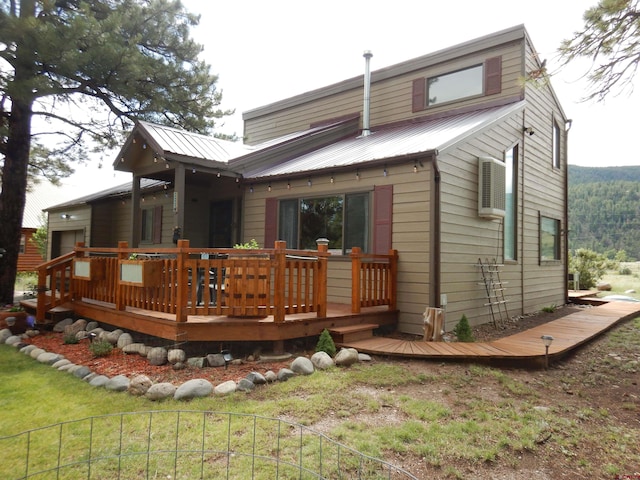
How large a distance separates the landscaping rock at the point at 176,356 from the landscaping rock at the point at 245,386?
120 cm

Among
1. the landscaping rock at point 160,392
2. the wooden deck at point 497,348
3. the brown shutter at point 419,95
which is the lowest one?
the landscaping rock at point 160,392

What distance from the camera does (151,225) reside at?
11852 mm

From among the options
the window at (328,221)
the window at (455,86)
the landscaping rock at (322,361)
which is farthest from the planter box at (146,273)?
the window at (455,86)

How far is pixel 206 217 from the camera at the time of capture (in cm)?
1028

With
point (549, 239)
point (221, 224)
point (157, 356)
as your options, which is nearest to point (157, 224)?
point (221, 224)

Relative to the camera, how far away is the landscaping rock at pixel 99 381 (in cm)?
433

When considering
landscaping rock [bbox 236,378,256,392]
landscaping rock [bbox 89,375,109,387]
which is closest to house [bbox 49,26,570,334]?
landscaping rock [bbox 236,378,256,392]

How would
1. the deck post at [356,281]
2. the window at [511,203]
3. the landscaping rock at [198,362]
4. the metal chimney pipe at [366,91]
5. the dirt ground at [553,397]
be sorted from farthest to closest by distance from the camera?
the metal chimney pipe at [366,91], the window at [511,203], the deck post at [356,281], the landscaping rock at [198,362], the dirt ground at [553,397]

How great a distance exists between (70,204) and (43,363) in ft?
33.0

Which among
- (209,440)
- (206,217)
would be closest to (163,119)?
(206,217)

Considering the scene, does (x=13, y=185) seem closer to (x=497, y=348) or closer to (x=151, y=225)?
(x=151, y=225)

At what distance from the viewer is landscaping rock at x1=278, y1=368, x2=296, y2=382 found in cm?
438

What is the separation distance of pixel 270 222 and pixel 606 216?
57.5 metres

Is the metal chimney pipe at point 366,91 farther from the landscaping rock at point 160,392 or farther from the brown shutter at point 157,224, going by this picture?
the landscaping rock at point 160,392
